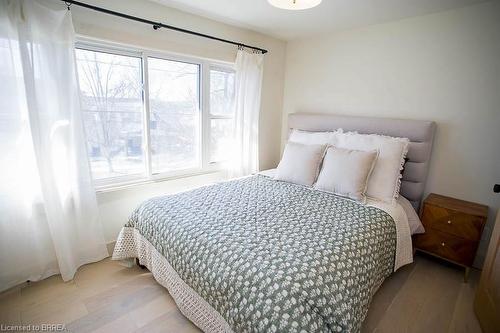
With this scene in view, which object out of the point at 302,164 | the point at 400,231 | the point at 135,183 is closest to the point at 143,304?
the point at 135,183

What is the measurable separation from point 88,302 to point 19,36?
1779mm

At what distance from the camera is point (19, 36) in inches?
61.6

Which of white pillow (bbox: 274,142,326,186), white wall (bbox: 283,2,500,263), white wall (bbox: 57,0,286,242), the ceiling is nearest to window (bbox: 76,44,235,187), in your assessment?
white wall (bbox: 57,0,286,242)

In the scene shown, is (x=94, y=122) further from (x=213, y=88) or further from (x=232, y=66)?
(x=232, y=66)

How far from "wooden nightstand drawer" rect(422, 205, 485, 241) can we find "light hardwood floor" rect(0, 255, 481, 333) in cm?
41

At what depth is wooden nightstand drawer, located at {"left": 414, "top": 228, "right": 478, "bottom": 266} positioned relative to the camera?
6.51 ft

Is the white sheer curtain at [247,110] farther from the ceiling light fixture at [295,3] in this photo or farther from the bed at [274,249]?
the ceiling light fixture at [295,3]

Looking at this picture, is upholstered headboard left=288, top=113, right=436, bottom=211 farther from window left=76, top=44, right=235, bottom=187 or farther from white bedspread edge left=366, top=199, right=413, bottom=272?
window left=76, top=44, right=235, bottom=187

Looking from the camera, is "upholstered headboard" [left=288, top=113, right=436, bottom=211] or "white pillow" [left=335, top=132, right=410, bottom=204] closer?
"white pillow" [left=335, top=132, right=410, bottom=204]

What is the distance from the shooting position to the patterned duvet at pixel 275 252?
1045mm

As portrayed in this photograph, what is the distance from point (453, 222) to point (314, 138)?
4.49 ft

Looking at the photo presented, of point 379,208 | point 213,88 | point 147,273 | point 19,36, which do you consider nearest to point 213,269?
point 147,273

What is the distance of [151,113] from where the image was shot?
2.40 metres

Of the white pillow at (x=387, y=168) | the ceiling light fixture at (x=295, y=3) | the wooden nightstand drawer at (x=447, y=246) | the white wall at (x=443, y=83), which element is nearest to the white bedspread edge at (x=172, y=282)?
the white pillow at (x=387, y=168)
